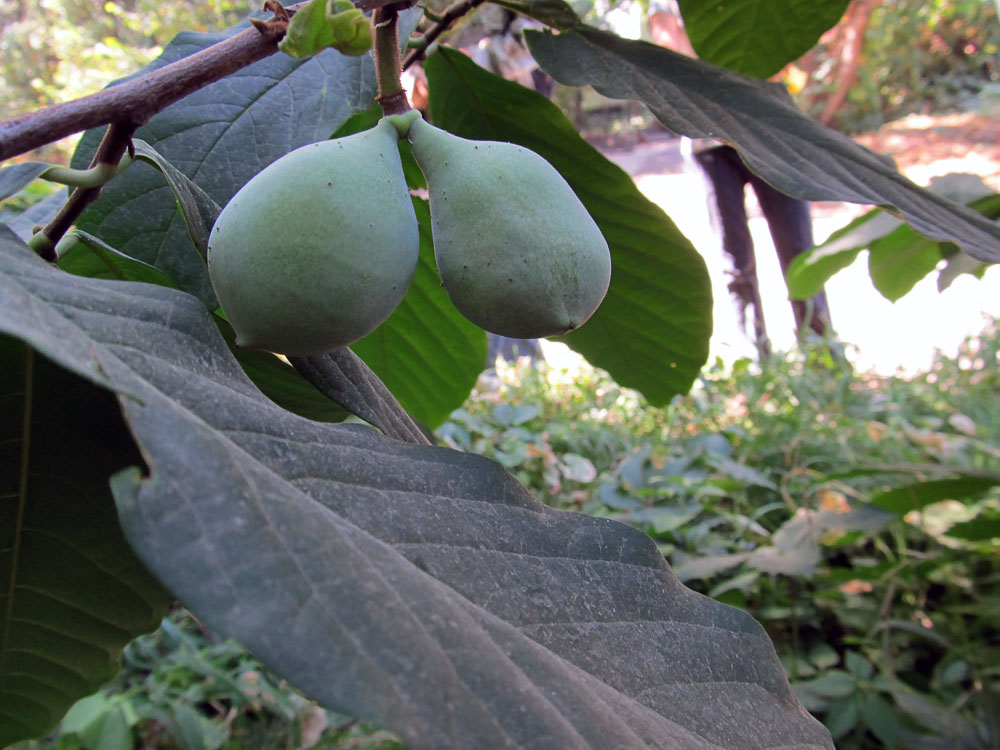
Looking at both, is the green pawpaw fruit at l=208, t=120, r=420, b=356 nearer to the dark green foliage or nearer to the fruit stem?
the fruit stem

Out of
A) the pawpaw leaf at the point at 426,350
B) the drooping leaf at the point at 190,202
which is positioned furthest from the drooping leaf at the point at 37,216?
the pawpaw leaf at the point at 426,350

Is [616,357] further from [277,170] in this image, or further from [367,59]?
[277,170]

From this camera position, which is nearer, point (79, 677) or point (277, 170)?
point (277, 170)

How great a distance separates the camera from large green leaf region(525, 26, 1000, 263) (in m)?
0.78

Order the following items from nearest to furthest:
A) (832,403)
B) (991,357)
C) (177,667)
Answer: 1. (177,667)
2. (832,403)
3. (991,357)

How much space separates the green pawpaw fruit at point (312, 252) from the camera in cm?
48

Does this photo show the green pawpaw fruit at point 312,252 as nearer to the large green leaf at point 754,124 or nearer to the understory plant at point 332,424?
the understory plant at point 332,424

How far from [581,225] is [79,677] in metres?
0.58

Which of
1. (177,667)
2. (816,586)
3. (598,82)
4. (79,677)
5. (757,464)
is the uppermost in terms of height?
(598,82)

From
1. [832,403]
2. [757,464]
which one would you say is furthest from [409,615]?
[832,403]

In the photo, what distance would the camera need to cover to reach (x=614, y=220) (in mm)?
946

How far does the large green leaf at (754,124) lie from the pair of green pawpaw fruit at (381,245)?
0.30 m

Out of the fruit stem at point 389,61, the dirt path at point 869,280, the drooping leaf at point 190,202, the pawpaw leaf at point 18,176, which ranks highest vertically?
the dirt path at point 869,280

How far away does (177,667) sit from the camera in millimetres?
1815
